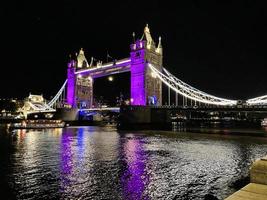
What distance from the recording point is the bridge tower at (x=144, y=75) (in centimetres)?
6412

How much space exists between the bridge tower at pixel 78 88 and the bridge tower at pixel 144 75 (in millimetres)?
26488

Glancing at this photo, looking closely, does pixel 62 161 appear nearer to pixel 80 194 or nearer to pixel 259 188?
pixel 80 194

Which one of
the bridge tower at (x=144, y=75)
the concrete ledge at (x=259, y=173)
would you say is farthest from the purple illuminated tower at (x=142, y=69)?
the concrete ledge at (x=259, y=173)

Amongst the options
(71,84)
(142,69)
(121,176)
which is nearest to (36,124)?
(142,69)

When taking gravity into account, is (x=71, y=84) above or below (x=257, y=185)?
A: above

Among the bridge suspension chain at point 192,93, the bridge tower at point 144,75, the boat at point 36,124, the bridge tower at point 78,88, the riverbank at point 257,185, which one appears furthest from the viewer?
the bridge tower at point 78,88

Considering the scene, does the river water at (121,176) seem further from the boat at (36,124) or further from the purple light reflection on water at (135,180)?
the boat at (36,124)

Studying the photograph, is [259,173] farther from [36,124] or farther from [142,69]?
[142,69]

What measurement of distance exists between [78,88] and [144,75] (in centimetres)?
3421

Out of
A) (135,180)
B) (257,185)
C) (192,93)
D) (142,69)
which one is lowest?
(135,180)

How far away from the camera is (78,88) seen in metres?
91.0

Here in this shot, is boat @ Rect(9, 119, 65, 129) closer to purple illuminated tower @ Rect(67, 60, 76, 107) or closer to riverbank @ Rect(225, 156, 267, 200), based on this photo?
purple illuminated tower @ Rect(67, 60, 76, 107)

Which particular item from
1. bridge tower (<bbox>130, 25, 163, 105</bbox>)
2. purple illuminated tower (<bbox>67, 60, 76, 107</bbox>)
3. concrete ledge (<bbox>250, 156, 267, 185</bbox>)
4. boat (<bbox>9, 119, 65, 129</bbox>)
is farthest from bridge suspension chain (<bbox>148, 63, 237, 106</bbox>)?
concrete ledge (<bbox>250, 156, 267, 185</bbox>)

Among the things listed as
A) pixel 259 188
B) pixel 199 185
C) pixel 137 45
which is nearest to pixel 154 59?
pixel 137 45
